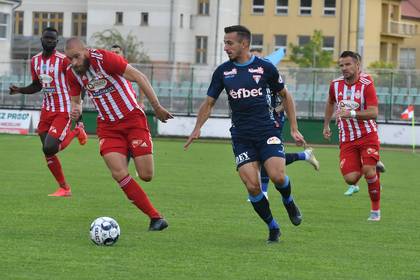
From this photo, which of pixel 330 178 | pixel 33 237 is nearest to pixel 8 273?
pixel 33 237

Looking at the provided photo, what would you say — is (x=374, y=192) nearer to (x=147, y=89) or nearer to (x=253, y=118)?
(x=253, y=118)

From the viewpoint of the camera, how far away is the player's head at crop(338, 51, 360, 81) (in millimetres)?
8586

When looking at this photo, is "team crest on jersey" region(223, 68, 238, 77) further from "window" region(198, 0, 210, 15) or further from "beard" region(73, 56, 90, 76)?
"window" region(198, 0, 210, 15)

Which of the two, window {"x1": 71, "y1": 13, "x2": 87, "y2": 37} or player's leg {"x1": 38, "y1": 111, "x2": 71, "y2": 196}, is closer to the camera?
player's leg {"x1": 38, "y1": 111, "x2": 71, "y2": 196}

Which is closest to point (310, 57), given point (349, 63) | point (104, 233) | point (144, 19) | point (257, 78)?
point (144, 19)

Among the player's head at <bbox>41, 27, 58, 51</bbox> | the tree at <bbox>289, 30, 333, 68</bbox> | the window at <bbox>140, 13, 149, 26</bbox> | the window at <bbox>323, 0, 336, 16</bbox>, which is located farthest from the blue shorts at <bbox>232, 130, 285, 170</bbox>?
the window at <bbox>323, 0, 336, 16</bbox>

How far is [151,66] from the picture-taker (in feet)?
97.9

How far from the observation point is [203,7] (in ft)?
161

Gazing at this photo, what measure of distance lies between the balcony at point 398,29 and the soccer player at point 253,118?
162 ft

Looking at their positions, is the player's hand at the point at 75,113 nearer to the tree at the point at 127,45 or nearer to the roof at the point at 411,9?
the tree at the point at 127,45

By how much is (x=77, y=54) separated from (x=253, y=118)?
1841 mm

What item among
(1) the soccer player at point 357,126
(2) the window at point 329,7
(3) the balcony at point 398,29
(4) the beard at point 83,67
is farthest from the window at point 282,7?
(4) the beard at point 83,67

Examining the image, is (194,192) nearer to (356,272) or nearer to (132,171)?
(132,171)

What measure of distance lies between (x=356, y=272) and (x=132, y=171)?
895 cm
